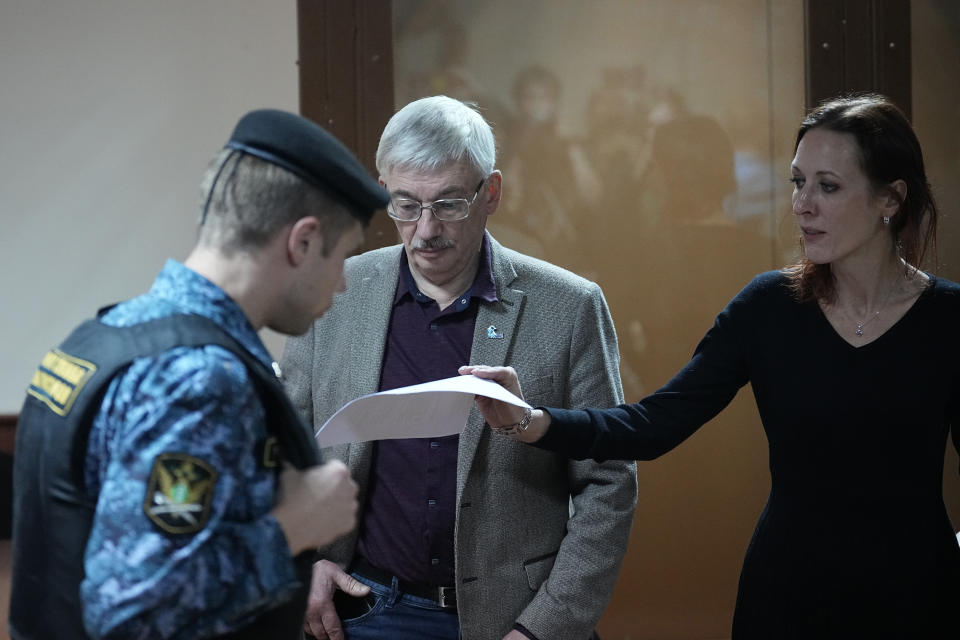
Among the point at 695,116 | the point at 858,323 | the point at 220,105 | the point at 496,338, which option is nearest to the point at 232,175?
the point at 496,338

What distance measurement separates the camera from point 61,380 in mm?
1108

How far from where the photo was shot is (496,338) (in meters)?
1.92

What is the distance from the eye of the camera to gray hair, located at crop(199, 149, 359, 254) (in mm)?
1148

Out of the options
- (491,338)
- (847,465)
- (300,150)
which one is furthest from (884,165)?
(300,150)

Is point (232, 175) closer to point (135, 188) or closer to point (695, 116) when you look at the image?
point (135, 188)

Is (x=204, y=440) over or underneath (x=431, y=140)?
underneath

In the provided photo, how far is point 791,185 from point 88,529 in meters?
2.94

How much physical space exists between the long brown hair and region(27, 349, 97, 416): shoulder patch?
1.38 m

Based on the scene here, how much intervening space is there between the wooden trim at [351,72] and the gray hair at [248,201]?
2077mm

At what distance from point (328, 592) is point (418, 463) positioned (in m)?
0.30

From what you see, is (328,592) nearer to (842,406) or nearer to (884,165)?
(842,406)

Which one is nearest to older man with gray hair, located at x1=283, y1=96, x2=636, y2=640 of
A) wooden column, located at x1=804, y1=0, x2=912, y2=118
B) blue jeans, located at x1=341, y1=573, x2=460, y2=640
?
blue jeans, located at x1=341, y1=573, x2=460, y2=640

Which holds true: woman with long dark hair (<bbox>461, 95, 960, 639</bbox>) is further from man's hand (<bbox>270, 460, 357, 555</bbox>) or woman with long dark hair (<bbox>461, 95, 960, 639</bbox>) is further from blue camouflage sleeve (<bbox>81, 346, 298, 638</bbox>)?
blue camouflage sleeve (<bbox>81, 346, 298, 638</bbox>)

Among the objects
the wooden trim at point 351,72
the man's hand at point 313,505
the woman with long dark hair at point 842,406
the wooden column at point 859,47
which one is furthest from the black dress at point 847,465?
the wooden column at point 859,47
